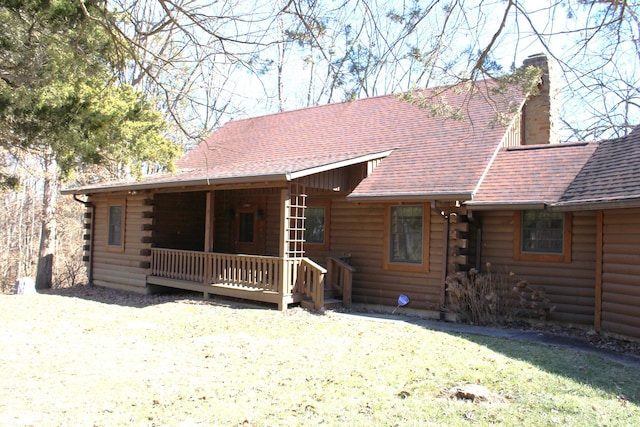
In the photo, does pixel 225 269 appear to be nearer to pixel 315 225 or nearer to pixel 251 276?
pixel 251 276

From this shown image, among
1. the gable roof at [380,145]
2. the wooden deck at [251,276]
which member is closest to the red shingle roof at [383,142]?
the gable roof at [380,145]

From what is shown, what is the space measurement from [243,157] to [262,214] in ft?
7.15

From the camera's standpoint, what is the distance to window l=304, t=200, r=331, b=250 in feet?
42.9

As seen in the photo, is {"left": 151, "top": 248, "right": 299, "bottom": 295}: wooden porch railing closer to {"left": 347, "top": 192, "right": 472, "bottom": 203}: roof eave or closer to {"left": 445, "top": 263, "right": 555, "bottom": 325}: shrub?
{"left": 347, "top": 192, "right": 472, "bottom": 203}: roof eave

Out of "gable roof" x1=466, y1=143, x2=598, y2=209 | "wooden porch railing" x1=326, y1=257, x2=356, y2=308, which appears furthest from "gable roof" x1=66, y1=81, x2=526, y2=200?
"wooden porch railing" x1=326, y1=257, x2=356, y2=308

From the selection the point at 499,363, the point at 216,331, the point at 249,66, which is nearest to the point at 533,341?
the point at 499,363

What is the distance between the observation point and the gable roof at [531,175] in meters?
9.88

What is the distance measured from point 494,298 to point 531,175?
2708 millimetres

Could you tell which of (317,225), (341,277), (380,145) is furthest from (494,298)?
(380,145)

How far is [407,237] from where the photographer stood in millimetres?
11562

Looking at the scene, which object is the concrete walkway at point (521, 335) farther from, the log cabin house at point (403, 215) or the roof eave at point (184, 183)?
the roof eave at point (184, 183)

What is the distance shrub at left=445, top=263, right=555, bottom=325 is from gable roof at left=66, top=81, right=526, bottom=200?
174 cm

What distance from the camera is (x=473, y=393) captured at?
17.8 ft

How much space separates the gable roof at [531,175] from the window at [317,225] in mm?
3914
